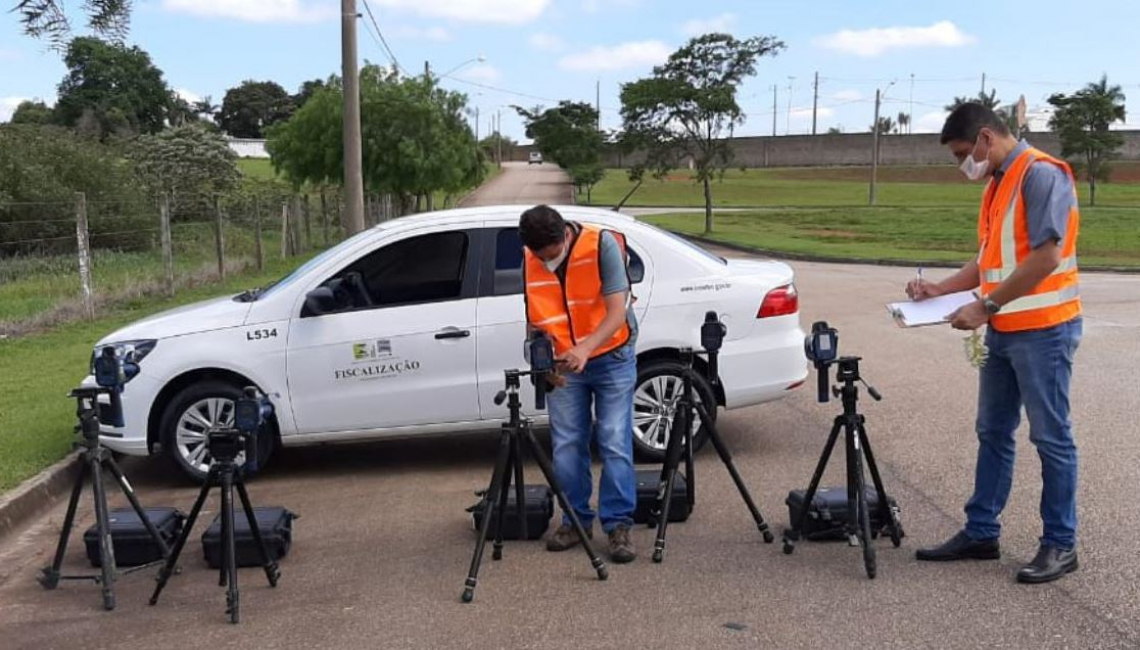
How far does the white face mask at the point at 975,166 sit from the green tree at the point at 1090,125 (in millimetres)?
58651

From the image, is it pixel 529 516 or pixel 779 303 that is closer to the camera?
pixel 529 516

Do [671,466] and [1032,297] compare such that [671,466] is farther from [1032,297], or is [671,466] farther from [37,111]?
[37,111]

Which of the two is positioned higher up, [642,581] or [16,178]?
[16,178]

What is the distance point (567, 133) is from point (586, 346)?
88003 millimetres

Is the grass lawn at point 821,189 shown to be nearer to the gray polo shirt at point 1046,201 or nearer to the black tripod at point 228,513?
the gray polo shirt at point 1046,201

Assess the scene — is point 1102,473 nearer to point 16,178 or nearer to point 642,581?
point 642,581

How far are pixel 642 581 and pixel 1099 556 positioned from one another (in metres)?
2.18

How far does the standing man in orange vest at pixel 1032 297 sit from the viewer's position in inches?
181

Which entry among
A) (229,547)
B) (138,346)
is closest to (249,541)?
(229,547)

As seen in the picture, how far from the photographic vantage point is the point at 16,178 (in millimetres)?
19922

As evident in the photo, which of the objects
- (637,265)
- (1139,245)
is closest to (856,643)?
(637,265)

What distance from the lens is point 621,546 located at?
532 centimetres

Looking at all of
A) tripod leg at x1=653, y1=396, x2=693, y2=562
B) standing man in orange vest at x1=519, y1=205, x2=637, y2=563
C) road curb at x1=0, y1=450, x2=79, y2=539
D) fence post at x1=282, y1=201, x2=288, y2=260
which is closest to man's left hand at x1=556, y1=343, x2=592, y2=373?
standing man in orange vest at x1=519, y1=205, x2=637, y2=563

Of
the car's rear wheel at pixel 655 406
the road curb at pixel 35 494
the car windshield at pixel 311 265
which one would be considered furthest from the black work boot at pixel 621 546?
the road curb at pixel 35 494
